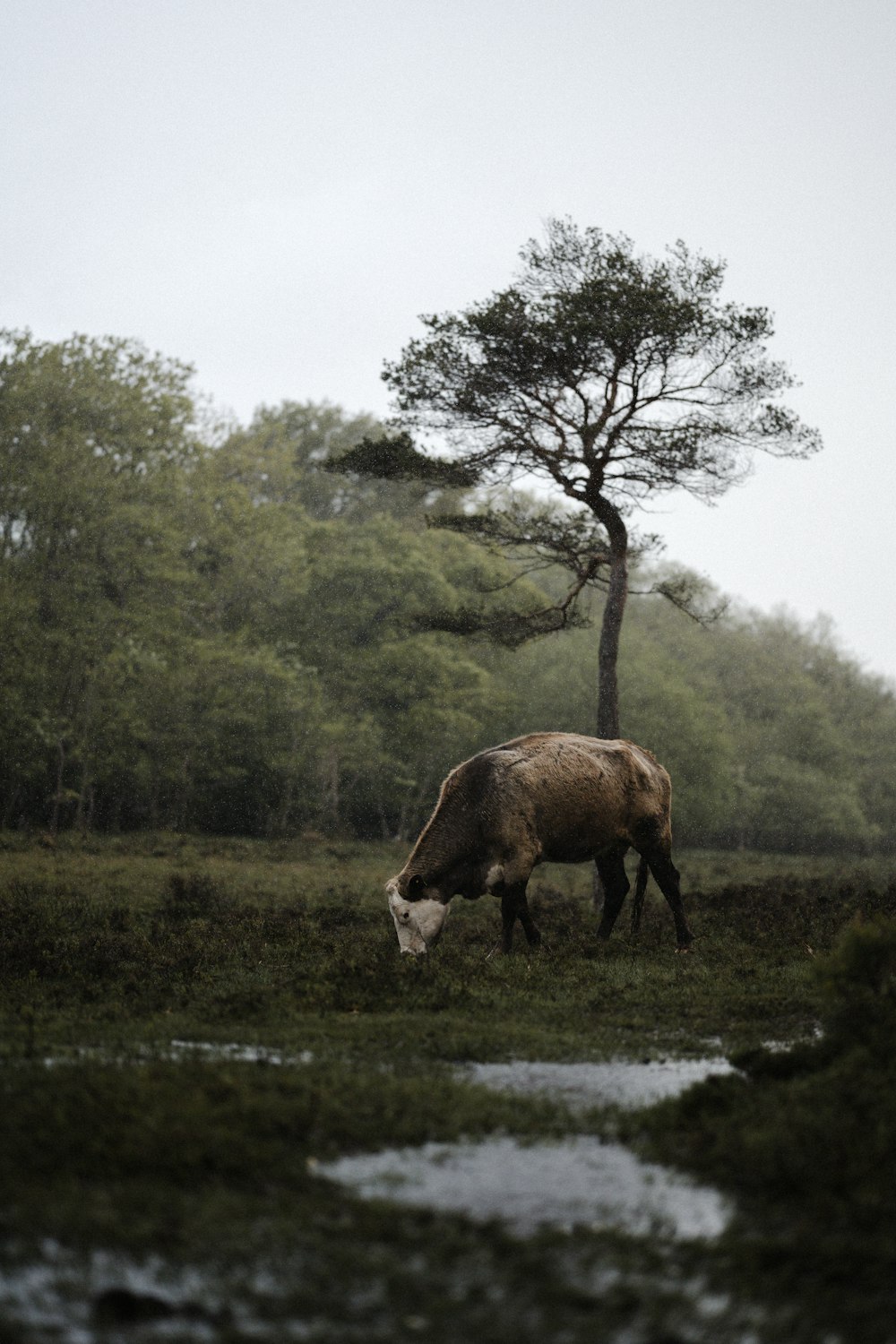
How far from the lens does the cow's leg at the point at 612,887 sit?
1739 centimetres

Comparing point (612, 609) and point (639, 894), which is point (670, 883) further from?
point (612, 609)

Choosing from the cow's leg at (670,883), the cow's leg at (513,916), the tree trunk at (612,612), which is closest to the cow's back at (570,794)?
the cow's leg at (670,883)

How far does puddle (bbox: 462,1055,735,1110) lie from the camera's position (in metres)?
8.17

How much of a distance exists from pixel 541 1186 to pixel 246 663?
39856 mm

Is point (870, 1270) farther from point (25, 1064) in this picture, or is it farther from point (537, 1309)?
point (25, 1064)

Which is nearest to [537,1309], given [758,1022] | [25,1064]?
[25,1064]

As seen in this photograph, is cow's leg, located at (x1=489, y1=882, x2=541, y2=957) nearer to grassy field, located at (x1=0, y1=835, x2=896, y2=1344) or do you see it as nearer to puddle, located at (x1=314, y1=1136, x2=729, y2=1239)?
grassy field, located at (x1=0, y1=835, x2=896, y2=1344)

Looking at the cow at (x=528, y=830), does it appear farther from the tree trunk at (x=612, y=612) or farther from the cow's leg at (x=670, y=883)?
the tree trunk at (x=612, y=612)

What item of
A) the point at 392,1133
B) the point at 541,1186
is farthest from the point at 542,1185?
the point at 392,1133

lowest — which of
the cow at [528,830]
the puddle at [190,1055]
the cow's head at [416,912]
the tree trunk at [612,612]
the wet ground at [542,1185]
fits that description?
the puddle at [190,1055]

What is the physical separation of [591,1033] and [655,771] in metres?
7.94

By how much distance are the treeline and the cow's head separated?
445 inches

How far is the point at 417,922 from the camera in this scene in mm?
15102

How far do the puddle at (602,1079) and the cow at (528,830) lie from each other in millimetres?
5495
